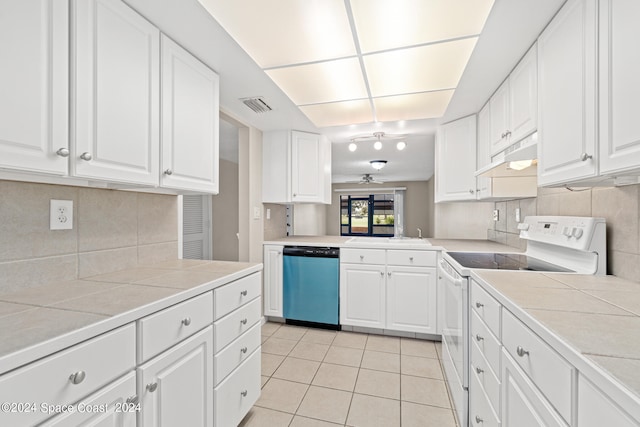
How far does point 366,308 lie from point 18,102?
107 inches

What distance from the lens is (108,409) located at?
0.81 m

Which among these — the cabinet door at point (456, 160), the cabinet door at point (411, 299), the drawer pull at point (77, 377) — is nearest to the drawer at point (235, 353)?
the drawer pull at point (77, 377)

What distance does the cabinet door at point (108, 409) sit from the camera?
72cm

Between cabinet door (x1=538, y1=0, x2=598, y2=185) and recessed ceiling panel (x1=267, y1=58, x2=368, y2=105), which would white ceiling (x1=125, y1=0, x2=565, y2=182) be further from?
cabinet door (x1=538, y1=0, x2=598, y2=185)

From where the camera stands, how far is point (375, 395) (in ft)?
6.10

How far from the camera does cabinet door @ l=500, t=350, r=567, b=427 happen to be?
723mm

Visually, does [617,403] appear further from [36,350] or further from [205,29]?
[205,29]

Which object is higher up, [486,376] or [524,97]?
[524,97]

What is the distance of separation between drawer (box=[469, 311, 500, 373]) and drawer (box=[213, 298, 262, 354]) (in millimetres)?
1184

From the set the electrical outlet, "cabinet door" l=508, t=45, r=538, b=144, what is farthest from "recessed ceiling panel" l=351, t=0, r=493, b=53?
the electrical outlet

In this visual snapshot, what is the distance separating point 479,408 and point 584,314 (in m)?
0.76

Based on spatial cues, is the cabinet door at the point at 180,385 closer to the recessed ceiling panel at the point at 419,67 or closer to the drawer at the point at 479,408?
the drawer at the point at 479,408

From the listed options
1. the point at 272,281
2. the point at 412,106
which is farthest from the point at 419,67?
the point at 272,281

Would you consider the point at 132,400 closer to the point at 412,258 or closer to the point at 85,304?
the point at 85,304
